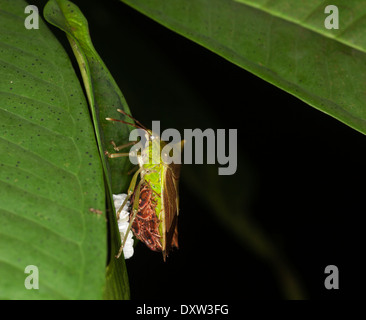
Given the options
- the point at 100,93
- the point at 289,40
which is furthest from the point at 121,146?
the point at 289,40

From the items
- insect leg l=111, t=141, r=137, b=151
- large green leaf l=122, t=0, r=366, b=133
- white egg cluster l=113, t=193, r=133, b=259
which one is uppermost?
large green leaf l=122, t=0, r=366, b=133

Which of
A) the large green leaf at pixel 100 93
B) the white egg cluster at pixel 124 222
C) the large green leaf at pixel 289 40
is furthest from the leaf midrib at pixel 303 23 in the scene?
the white egg cluster at pixel 124 222

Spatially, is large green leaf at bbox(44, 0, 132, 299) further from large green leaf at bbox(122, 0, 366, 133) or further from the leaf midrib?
the leaf midrib

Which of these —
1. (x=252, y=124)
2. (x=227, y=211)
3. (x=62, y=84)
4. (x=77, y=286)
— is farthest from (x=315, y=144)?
(x=77, y=286)

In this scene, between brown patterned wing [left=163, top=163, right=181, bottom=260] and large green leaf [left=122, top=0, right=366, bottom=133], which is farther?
brown patterned wing [left=163, top=163, right=181, bottom=260]

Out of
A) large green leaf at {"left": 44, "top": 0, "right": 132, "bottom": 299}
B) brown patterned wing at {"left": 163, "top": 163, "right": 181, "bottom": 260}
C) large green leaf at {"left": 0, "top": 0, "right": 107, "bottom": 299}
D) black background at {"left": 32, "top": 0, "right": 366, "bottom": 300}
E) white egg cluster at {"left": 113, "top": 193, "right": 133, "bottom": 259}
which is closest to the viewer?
large green leaf at {"left": 0, "top": 0, "right": 107, "bottom": 299}

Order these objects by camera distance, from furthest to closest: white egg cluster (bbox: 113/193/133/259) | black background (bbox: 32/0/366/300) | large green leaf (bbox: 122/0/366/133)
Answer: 1. black background (bbox: 32/0/366/300)
2. white egg cluster (bbox: 113/193/133/259)
3. large green leaf (bbox: 122/0/366/133)

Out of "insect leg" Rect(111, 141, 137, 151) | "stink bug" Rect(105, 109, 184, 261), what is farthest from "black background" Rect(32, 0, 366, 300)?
"insect leg" Rect(111, 141, 137, 151)

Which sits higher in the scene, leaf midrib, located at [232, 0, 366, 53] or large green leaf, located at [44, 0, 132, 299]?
leaf midrib, located at [232, 0, 366, 53]
